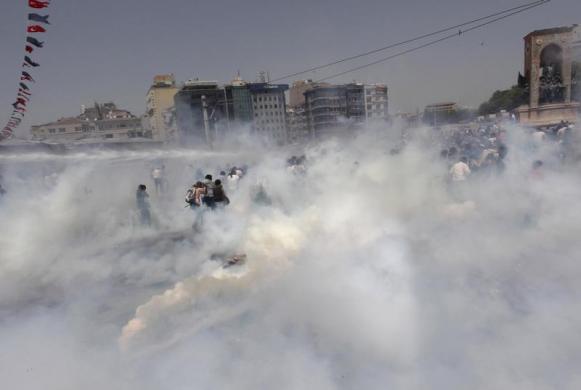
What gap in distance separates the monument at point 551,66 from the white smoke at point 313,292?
26.1 metres

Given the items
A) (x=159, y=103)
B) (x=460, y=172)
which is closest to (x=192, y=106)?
(x=159, y=103)

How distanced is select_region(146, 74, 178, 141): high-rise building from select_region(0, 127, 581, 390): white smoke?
8219 centimetres

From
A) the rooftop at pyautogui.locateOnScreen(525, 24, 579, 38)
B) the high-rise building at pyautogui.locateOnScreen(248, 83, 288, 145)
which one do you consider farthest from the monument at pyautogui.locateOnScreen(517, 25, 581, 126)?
the high-rise building at pyautogui.locateOnScreen(248, 83, 288, 145)

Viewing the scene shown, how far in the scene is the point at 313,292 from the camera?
17.2 ft

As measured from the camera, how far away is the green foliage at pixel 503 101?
64325 millimetres

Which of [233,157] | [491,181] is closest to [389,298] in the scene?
[491,181]

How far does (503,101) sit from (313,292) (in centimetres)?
7400

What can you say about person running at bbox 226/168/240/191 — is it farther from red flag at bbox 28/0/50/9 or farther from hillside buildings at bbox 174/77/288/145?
hillside buildings at bbox 174/77/288/145

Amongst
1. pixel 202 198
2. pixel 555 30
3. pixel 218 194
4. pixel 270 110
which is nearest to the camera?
pixel 218 194

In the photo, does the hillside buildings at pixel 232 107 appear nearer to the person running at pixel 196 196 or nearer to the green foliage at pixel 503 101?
the green foliage at pixel 503 101

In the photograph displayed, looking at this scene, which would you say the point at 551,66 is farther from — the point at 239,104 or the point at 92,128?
the point at 92,128

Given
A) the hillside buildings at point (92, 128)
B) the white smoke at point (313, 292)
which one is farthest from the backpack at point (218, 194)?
the hillside buildings at point (92, 128)

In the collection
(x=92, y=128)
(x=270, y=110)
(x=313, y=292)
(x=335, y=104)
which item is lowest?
(x=313, y=292)

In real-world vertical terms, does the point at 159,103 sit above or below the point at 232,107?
above
